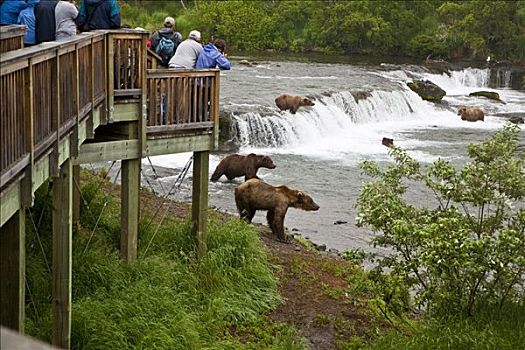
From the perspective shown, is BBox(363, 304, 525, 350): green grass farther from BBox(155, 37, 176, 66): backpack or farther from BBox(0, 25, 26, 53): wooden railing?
BBox(0, 25, 26, 53): wooden railing

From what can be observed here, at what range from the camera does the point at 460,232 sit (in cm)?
930

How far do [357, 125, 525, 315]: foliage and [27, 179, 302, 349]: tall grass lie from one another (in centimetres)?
171

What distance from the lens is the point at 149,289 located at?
9938 millimetres

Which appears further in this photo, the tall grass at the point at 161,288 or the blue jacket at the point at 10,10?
the blue jacket at the point at 10,10

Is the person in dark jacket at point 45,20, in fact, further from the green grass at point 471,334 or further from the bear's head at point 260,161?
the bear's head at point 260,161

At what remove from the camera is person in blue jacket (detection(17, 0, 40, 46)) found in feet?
30.1

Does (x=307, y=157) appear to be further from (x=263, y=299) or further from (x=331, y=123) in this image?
(x=263, y=299)

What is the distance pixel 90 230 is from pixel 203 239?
161 cm

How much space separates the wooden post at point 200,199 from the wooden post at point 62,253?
3.89 metres

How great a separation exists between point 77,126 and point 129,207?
3106 mm

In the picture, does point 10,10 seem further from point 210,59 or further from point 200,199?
point 200,199

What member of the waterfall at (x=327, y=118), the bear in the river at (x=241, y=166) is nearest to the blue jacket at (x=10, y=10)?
the bear in the river at (x=241, y=166)

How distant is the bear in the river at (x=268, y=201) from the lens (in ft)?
49.7

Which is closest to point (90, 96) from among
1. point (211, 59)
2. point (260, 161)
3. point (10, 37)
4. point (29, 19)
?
point (29, 19)
